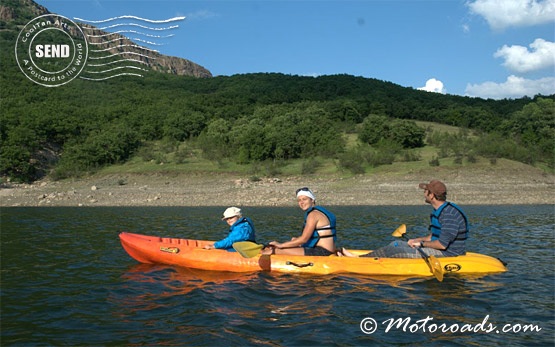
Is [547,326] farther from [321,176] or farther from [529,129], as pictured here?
[529,129]

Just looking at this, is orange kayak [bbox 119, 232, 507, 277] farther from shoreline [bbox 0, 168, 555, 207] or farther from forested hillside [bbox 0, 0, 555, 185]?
forested hillside [bbox 0, 0, 555, 185]

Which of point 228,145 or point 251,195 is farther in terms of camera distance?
point 228,145

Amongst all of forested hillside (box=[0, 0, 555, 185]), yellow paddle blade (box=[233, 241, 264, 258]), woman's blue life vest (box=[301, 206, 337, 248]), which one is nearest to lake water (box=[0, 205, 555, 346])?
yellow paddle blade (box=[233, 241, 264, 258])

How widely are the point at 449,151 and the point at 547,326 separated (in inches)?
1436

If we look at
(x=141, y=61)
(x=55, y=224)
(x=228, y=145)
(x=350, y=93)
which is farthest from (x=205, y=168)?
(x=350, y=93)

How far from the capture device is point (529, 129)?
53.2 metres

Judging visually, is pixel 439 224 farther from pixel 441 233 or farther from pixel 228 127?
pixel 228 127

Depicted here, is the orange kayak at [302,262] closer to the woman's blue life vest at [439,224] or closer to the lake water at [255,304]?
the lake water at [255,304]

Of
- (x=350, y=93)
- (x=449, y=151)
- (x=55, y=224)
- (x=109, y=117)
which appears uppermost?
(x=350, y=93)

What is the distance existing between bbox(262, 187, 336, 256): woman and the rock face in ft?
214

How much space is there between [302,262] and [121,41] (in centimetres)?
7670

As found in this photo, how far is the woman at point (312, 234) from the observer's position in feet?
31.3

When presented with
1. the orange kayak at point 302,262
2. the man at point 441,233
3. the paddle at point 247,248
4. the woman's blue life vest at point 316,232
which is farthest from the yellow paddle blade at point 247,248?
the man at point 441,233

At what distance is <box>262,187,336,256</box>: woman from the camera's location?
31.3ft
